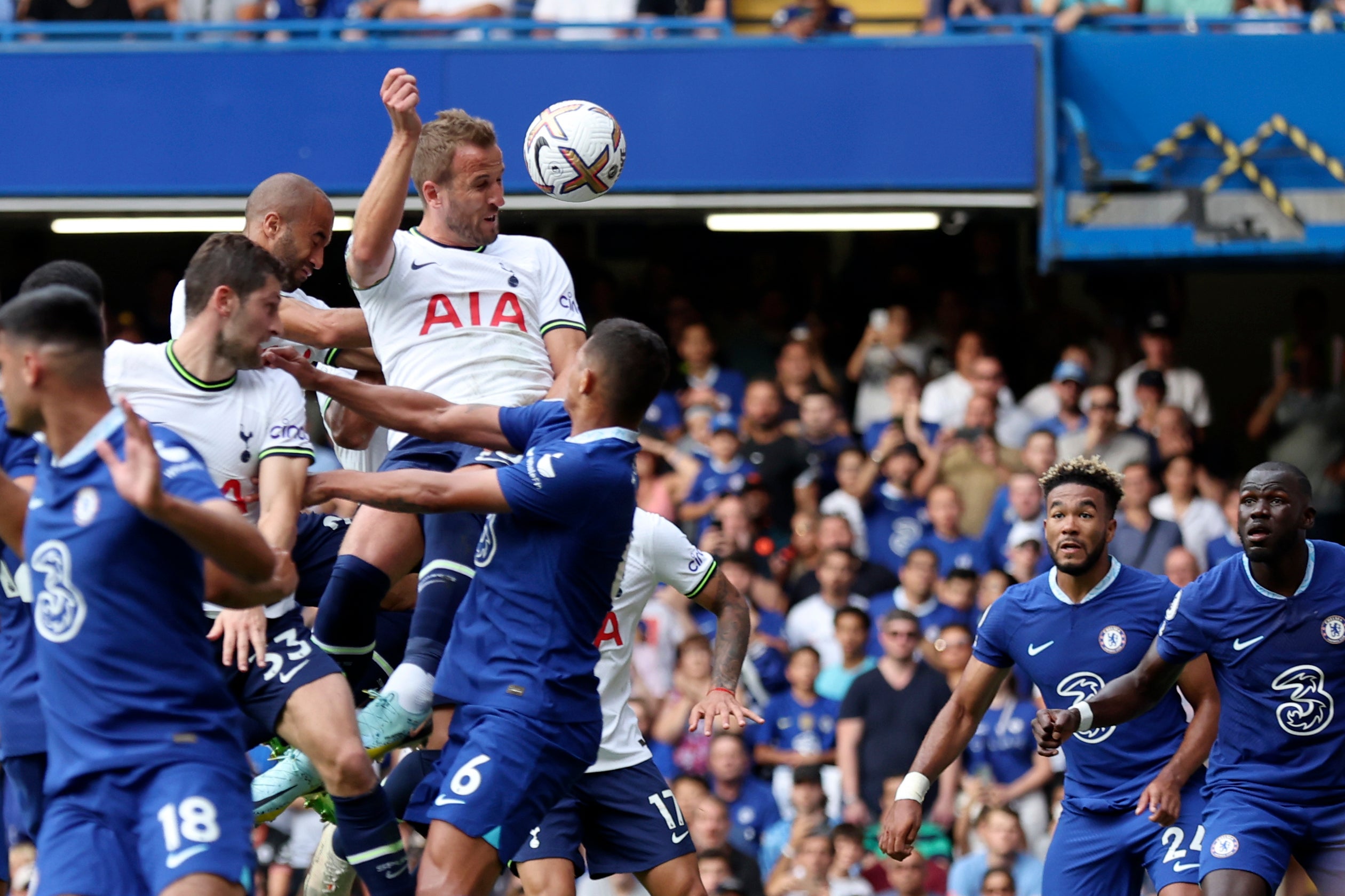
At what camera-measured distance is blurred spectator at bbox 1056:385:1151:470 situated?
44.5 feet

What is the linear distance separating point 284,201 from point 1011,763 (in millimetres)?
6701

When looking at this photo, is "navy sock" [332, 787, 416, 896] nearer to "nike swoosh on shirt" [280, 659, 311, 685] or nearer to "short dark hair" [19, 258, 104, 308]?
"nike swoosh on shirt" [280, 659, 311, 685]

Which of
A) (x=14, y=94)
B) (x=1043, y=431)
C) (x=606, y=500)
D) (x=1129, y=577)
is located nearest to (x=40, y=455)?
(x=606, y=500)

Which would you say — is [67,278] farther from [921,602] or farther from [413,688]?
[921,602]

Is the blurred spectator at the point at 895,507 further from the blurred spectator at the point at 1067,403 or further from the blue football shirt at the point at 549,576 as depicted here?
the blue football shirt at the point at 549,576

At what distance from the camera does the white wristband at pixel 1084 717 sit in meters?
7.88

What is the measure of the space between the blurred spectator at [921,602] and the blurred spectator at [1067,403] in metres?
1.62

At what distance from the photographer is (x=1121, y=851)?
27.8 ft

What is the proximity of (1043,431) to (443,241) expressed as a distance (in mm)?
6776

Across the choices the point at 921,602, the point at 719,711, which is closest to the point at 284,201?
the point at 719,711

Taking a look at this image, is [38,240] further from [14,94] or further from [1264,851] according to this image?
[1264,851]

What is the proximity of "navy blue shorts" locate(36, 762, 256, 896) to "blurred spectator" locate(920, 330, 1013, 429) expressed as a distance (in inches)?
369

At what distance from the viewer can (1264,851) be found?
800cm

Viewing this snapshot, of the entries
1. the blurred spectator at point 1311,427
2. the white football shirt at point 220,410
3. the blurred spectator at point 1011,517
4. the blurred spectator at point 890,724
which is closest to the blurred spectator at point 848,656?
the blurred spectator at point 890,724
